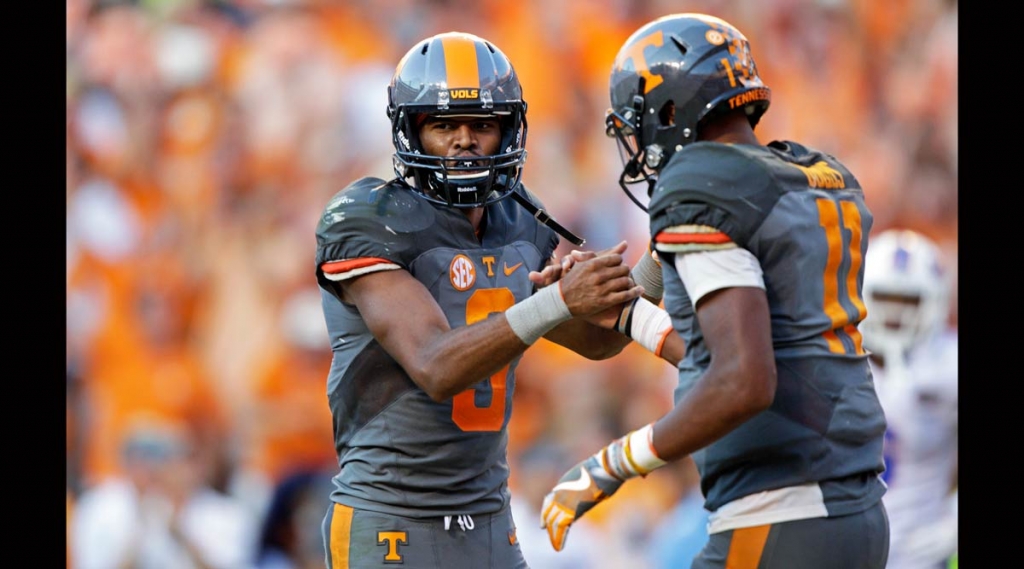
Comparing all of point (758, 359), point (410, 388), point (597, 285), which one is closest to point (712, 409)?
point (758, 359)

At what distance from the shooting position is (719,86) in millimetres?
2611

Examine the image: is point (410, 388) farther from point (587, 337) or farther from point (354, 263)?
point (587, 337)

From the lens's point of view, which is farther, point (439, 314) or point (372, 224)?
point (372, 224)

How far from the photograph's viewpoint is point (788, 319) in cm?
246

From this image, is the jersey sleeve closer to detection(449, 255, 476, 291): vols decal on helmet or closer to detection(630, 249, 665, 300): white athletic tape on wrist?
detection(449, 255, 476, 291): vols decal on helmet

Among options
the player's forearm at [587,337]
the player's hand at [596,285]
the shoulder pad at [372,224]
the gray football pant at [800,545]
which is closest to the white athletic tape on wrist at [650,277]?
the player's forearm at [587,337]

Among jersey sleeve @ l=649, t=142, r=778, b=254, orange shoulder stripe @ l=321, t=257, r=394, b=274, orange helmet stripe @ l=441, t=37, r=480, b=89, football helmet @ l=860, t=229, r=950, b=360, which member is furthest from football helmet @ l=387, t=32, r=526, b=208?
football helmet @ l=860, t=229, r=950, b=360

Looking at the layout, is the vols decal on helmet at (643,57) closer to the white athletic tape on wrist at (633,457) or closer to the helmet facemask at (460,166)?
the helmet facemask at (460,166)

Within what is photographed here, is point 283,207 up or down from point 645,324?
up

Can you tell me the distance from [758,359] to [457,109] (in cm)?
123

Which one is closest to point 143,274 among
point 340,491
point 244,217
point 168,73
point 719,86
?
point 244,217

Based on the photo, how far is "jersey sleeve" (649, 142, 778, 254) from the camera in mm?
2379

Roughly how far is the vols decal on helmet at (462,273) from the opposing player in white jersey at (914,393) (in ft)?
7.97

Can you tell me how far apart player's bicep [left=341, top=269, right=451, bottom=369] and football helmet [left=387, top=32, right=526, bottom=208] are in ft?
0.97
